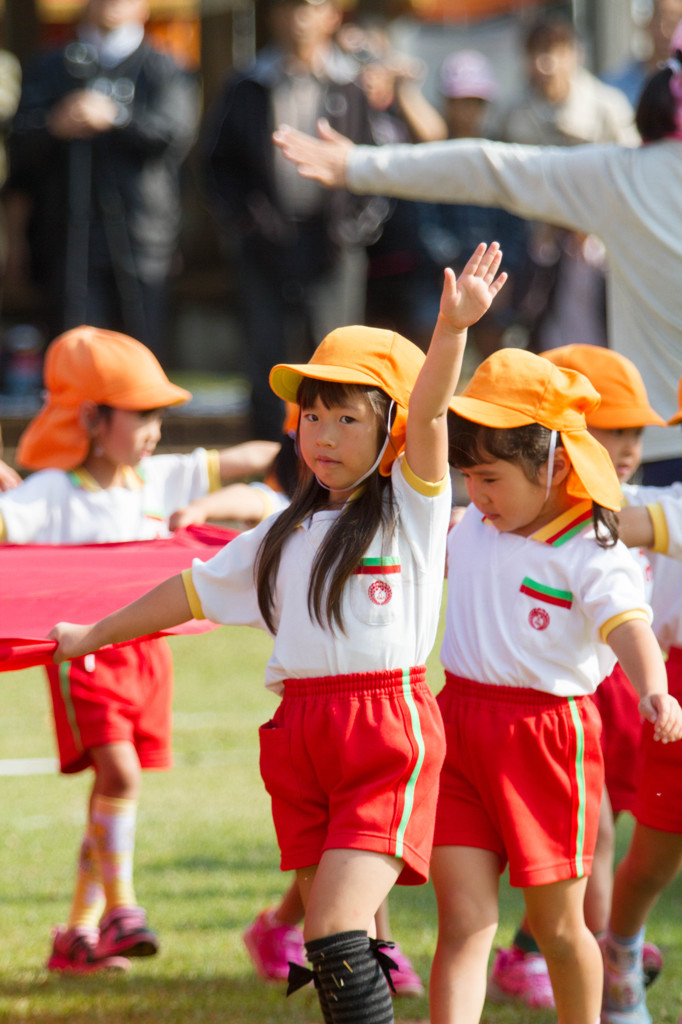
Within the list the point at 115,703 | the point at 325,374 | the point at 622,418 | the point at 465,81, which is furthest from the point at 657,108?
the point at 465,81

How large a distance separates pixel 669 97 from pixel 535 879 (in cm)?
201

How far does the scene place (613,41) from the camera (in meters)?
10.8

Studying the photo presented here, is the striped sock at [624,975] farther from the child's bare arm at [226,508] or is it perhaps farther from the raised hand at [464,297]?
the raised hand at [464,297]

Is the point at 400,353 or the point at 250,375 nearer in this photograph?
the point at 400,353

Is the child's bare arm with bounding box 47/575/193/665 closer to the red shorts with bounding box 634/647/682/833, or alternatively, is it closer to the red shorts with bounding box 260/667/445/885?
the red shorts with bounding box 260/667/445/885

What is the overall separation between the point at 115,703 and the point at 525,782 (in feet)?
4.69

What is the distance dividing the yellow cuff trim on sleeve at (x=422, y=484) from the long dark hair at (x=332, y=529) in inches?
2.4

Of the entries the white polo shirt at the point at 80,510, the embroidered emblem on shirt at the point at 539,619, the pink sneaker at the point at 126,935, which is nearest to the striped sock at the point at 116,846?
the pink sneaker at the point at 126,935

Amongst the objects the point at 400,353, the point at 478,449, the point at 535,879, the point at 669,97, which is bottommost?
the point at 535,879

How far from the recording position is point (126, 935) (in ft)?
12.9

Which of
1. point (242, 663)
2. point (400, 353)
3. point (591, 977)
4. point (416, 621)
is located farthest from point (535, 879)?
point (242, 663)

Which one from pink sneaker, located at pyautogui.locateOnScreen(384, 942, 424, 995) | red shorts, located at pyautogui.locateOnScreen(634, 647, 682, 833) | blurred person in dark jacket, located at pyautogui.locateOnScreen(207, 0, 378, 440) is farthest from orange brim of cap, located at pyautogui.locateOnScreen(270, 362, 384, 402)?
blurred person in dark jacket, located at pyautogui.locateOnScreen(207, 0, 378, 440)

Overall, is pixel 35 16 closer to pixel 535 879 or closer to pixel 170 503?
pixel 170 503

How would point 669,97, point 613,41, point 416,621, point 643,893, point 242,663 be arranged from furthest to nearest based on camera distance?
Result: point 613,41, point 242,663, point 669,97, point 643,893, point 416,621
